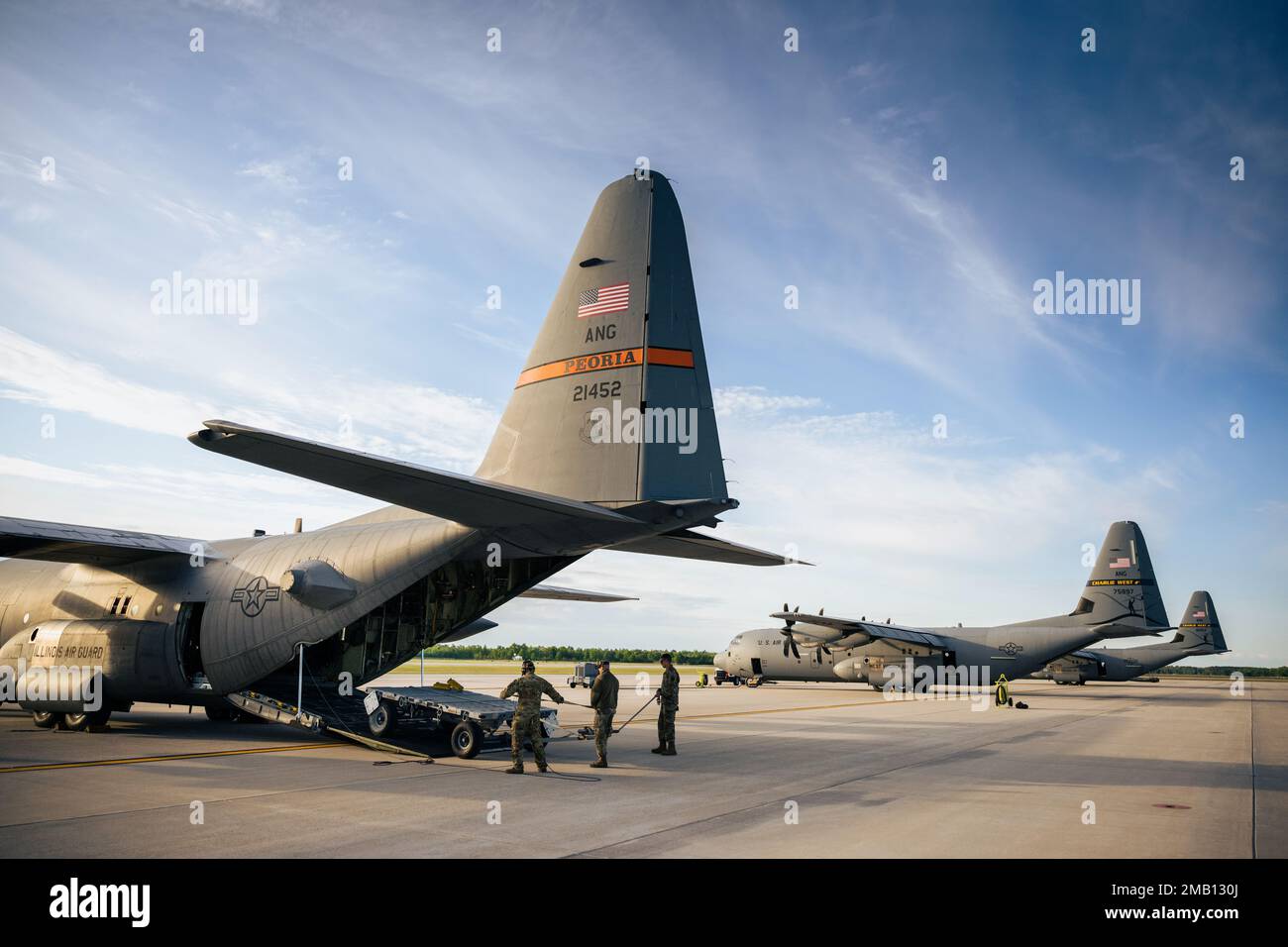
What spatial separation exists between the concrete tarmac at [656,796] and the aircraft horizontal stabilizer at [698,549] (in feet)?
10.6

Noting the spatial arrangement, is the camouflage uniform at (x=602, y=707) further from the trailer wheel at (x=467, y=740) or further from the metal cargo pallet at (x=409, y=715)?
the trailer wheel at (x=467, y=740)

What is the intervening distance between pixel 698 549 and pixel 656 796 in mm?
4953

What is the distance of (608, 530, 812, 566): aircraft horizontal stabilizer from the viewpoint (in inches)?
530

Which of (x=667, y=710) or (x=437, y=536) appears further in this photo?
(x=667, y=710)

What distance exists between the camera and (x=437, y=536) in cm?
1328

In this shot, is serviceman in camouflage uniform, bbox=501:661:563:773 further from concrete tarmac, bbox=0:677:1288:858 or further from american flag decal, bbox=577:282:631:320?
american flag decal, bbox=577:282:631:320

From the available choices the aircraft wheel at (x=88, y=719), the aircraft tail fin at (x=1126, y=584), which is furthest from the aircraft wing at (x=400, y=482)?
the aircraft tail fin at (x=1126, y=584)

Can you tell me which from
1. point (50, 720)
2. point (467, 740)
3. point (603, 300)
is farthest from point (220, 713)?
point (603, 300)

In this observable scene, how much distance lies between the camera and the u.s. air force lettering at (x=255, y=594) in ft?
49.0

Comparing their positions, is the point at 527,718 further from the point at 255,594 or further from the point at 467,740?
the point at 255,594
